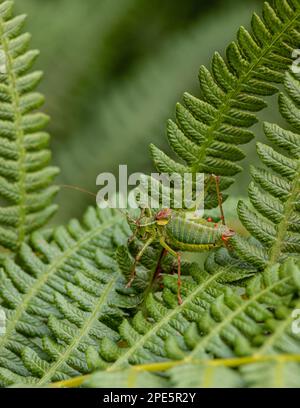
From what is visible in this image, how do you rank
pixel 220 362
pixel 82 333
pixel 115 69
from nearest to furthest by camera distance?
1. pixel 220 362
2. pixel 82 333
3. pixel 115 69

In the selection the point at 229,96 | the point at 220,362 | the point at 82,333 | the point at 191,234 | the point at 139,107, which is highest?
the point at 139,107

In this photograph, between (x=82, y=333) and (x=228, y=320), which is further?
(x=82, y=333)

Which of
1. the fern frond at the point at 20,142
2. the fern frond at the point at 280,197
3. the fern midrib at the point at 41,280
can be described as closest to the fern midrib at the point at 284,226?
the fern frond at the point at 280,197

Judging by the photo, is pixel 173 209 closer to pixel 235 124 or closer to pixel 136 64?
pixel 235 124

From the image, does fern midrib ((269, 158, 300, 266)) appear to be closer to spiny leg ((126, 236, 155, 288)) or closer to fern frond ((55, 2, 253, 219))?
spiny leg ((126, 236, 155, 288))

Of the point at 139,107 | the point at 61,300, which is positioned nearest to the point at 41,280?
the point at 61,300

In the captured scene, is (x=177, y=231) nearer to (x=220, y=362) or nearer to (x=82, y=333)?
(x=82, y=333)

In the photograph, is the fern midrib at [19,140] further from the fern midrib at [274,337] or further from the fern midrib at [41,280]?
the fern midrib at [274,337]

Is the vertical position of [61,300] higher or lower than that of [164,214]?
lower
